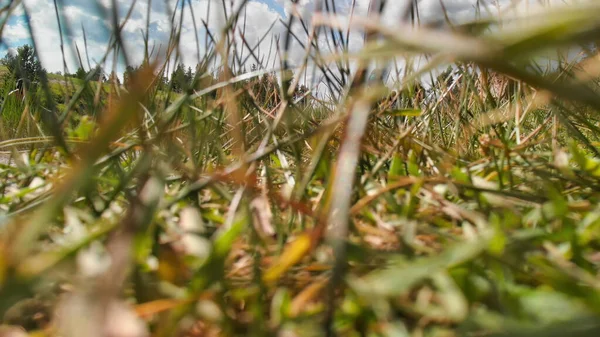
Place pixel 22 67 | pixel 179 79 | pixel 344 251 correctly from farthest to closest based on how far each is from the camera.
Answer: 1. pixel 22 67
2. pixel 179 79
3. pixel 344 251

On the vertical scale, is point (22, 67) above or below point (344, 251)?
above

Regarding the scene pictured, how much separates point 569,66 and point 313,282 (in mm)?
835

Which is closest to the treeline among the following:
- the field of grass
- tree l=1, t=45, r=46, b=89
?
tree l=1, t=45, r=46, b=89

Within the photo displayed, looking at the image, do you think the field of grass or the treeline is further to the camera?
the treeline

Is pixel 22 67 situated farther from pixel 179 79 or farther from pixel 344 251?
pixel 344 251

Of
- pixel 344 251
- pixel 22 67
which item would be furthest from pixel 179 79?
pixel 22 67

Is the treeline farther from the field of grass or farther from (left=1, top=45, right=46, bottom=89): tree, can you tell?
the field of grass

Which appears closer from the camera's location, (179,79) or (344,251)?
(344,251)

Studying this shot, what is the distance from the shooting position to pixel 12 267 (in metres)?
0.25

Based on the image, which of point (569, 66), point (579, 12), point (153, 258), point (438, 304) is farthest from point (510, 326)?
point (569, 66)

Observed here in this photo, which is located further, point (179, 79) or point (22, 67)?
point (22, 67)

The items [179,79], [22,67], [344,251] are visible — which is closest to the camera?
[344,251]

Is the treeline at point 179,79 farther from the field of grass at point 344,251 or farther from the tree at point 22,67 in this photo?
the field of grass at point 344,251

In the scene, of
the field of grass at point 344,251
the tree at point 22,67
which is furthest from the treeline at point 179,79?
the field of grass at point 344,251
